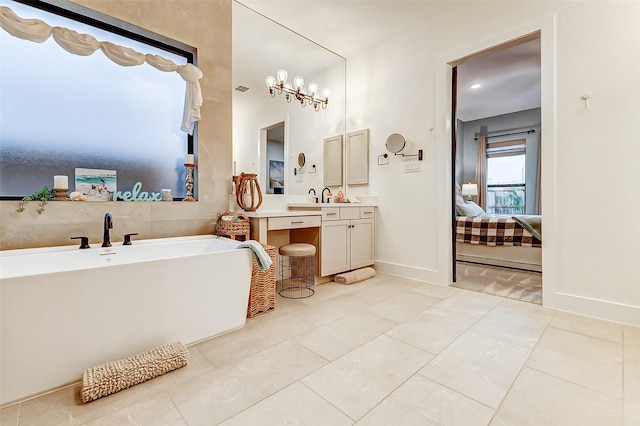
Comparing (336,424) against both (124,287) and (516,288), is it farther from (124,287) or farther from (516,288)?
(516,288)

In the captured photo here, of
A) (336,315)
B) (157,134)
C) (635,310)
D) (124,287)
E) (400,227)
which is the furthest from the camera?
(400,227)

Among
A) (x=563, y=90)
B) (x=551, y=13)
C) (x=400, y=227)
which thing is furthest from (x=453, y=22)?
(x=400, y=227)

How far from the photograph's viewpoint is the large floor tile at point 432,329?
73.5 inches

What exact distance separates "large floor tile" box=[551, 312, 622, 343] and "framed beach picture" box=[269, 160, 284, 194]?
9.41ft

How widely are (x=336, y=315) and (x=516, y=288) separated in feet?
6.74

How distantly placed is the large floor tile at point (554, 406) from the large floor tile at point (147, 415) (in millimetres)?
1349

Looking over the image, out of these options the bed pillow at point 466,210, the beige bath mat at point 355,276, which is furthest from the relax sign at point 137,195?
the bed pillow at point 466,210

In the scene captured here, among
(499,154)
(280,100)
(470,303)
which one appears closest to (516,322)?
(470,303)

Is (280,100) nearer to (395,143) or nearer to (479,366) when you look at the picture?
(395,143)

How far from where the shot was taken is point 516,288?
3029 millimetres

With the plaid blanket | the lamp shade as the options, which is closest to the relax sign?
the plaid blanket

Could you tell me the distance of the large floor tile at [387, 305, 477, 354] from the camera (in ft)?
6.13

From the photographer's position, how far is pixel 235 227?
2.55 meters

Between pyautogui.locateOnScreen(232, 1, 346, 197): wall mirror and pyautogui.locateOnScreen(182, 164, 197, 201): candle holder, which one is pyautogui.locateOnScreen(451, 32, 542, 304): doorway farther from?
pyautogui.locateOnScreen(182, 164, 197, 201): candle holder
